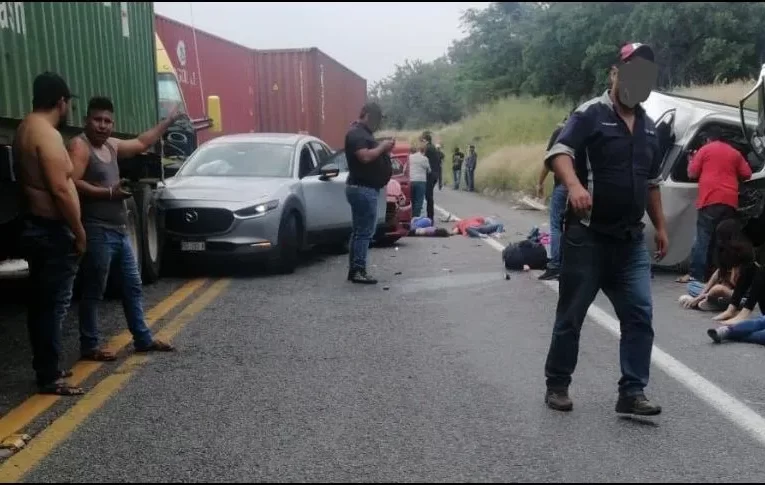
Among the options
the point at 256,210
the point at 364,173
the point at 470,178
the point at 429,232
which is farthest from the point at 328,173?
the point at 470,178

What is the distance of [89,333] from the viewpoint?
6215 millimetres

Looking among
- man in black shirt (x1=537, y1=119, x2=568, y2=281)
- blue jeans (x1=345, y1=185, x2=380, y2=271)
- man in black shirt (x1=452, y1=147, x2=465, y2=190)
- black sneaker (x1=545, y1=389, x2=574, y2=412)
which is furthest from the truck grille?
man in black shirt (x1=452, y1=147, x2=465, y2=190)

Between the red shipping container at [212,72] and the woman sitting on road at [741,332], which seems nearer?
the woman sitting on road at [741,332]

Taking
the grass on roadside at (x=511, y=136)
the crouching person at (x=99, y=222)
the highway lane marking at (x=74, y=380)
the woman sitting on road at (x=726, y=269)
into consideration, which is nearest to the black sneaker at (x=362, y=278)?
the highway lane marking at (x=74, y=380)

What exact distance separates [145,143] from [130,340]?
1495 mm

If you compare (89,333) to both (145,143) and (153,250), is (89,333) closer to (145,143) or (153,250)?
(145,143)

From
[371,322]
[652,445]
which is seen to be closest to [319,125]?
[371,322]

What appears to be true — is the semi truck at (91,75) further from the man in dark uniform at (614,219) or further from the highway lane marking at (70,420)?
the man in dark uniform at (614,219)

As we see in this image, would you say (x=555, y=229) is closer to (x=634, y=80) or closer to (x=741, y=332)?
(x=741, y=332)

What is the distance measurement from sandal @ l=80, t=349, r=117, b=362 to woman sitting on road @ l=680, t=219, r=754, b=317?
15.8ft

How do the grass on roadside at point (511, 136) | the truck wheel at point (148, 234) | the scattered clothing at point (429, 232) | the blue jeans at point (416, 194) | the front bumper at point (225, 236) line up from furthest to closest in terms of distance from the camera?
the grass on roadside at point (511, 136)
the blue jeans at point (416, 194)
the scattered clothing at point (429, 232)
the front bumper at point (225, 236)
the truck wheel at point (148, 234)

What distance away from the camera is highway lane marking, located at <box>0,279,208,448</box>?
478cm

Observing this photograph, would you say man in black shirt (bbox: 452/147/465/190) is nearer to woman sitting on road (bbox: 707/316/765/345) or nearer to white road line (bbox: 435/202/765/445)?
white road line (bbox: 435/202/765/445)

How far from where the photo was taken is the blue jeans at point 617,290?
4859mm
